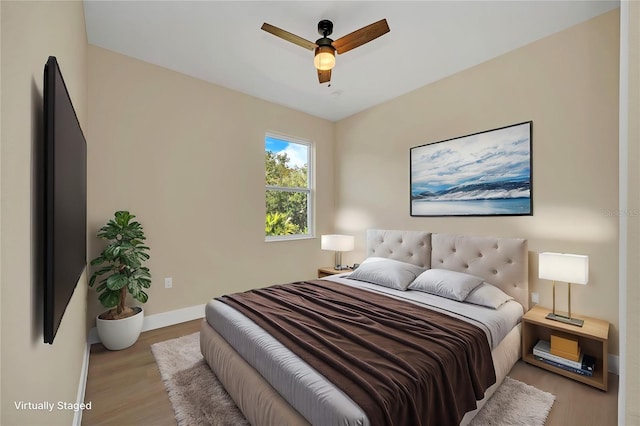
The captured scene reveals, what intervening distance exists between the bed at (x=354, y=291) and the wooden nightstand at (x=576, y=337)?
10 cm

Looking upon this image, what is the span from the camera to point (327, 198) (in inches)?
193

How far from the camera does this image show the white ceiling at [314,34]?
2316 mm

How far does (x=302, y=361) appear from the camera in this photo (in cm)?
162

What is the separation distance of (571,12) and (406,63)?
134cm

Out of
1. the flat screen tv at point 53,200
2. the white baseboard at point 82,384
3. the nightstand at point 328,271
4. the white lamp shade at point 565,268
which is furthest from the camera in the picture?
the nightstand at point 328,271

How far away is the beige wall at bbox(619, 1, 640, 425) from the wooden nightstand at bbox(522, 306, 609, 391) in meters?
2.36

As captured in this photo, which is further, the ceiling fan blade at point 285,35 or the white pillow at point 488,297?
the white pillow at point 488,297

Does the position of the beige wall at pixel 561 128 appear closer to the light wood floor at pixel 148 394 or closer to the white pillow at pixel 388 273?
the light wood floor at pixel 148 394

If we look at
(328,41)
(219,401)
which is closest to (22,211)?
(219,401)

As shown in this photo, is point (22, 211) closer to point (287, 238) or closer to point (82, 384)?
point (82, 384)

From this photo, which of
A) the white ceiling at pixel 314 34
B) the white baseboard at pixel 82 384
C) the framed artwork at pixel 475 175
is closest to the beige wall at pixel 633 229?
the white ceiling at pixel 314 34

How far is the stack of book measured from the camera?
228 centimetres

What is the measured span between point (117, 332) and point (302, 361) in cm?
207

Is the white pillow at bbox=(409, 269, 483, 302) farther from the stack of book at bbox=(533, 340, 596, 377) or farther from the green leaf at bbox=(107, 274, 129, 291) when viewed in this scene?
the green leaf at bbox=(107, 274, 129, 291)
